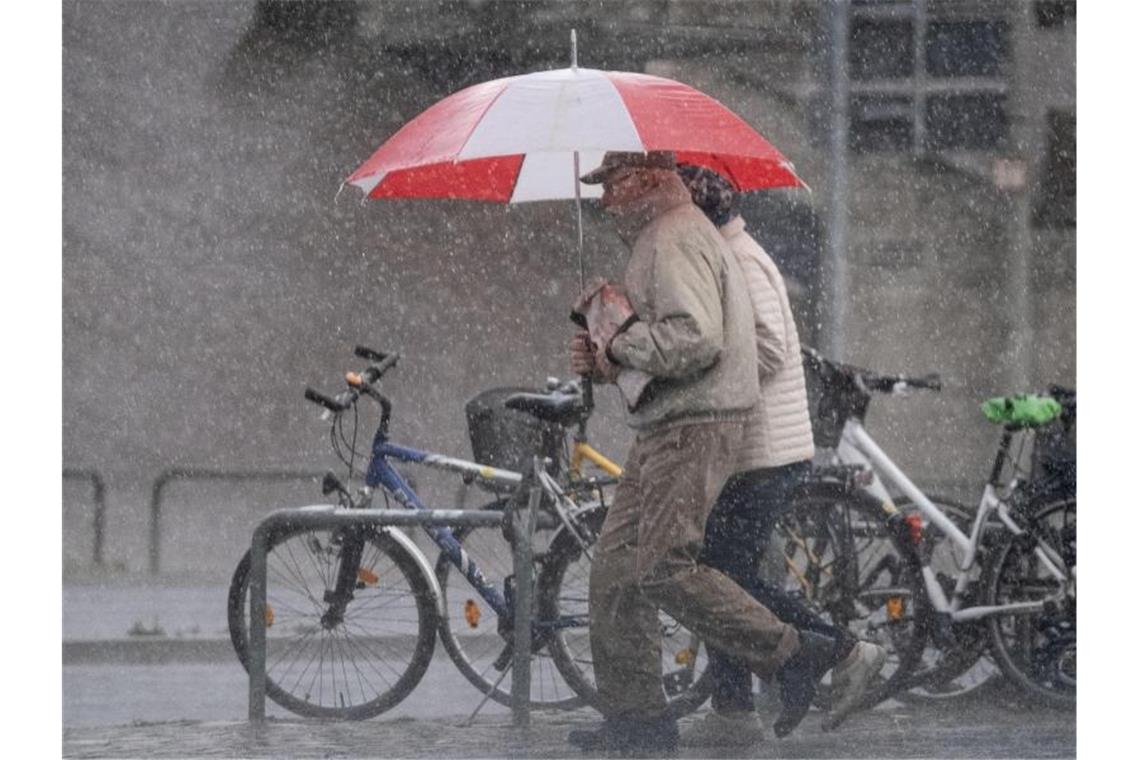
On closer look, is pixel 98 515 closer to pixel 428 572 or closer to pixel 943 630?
pixel 428 572

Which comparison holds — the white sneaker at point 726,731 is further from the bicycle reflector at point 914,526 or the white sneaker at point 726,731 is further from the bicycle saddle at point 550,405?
the bicycle saddle at point 550,405

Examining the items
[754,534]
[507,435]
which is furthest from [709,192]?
[507,435]

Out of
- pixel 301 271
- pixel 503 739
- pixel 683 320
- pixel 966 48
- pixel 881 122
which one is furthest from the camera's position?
pixel 301 271

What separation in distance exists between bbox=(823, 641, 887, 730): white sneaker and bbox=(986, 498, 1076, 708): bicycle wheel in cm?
87

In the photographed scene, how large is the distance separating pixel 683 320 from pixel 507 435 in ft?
5.04

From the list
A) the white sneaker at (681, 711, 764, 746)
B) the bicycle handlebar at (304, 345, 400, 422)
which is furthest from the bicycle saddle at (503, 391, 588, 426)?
the white sneaker at (681, 711, 764, 746)

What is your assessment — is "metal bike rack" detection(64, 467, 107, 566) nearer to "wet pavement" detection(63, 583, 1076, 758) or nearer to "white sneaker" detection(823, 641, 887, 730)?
"wet pavement" detection(63, 583, 1076, 758)

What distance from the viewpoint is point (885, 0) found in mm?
10773

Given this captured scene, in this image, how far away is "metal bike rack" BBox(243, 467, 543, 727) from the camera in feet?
22.9

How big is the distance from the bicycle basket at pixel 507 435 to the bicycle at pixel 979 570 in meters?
0.98

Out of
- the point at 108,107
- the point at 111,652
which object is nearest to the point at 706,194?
the point at 111,652

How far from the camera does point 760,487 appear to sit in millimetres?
6719
